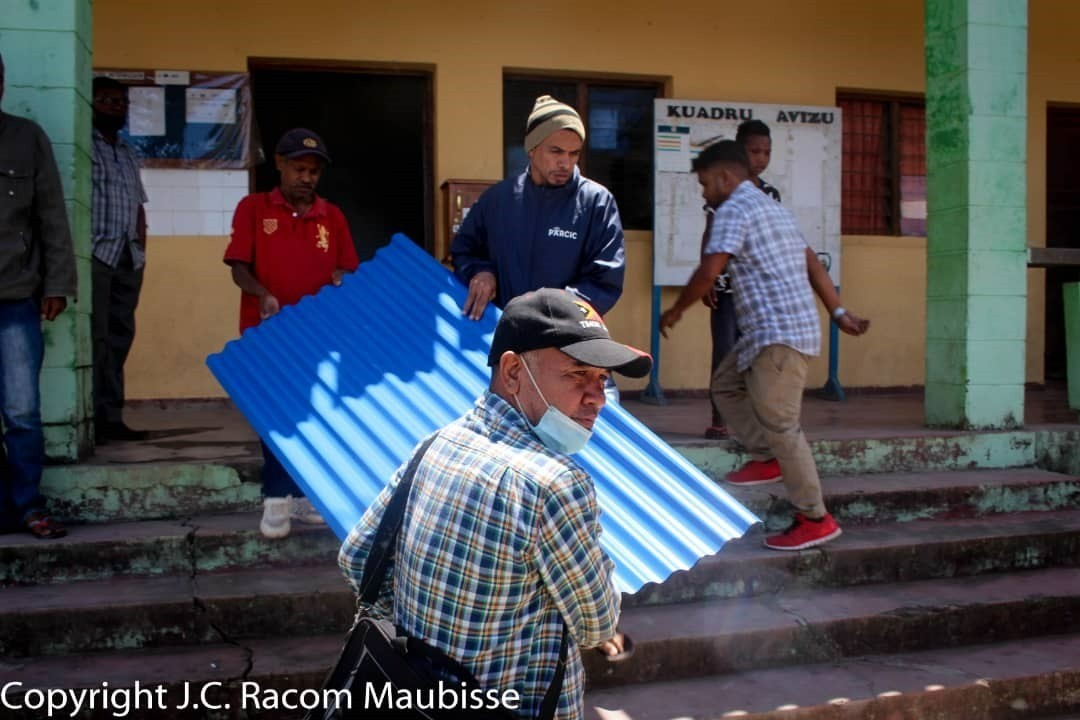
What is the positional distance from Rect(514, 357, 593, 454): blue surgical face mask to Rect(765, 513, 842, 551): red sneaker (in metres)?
2.56

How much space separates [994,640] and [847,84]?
499cm

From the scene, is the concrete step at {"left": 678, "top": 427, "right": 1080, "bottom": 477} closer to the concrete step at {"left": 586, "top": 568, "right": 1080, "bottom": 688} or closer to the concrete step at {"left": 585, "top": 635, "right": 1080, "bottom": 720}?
the concrete step at {"left": 586, "top": 568, "right": 1080, "bottom": 688}

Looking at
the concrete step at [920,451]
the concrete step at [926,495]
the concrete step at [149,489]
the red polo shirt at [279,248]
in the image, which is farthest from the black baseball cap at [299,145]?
the concrete step at [926,495]

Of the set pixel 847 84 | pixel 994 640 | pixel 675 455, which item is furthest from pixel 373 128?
pixel 994 640

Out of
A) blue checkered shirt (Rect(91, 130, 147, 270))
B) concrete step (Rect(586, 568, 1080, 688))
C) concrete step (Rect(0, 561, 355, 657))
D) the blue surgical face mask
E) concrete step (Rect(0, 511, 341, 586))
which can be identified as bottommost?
concrete step (Rect(586, 568, 1080, 688))

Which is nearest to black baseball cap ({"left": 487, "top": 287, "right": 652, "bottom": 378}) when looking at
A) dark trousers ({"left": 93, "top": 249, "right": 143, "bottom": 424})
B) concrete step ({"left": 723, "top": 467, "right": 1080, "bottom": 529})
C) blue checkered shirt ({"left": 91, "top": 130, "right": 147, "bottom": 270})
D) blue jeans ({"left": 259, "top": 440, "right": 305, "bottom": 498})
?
blue jeans ({"left": 259, "top": 440, "right": 305, "bottom": 498})

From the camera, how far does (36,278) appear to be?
3928mm

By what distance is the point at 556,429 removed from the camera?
1.91 m

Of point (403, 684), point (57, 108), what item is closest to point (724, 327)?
point (57, 108)

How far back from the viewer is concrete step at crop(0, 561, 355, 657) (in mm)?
3469

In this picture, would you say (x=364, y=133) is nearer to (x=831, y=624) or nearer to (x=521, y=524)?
(x=831, y=624)

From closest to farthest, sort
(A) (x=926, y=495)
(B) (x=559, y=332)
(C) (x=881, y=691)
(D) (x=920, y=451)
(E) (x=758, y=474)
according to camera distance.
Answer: (B) (x=559, y=332) < (C) (x=881, y=691) < (E) (x=758, y=474) < (A) (x=926, y=495) < (D) (x=920, y=451)

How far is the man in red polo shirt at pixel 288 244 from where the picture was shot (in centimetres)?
406

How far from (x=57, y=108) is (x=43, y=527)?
180cm
